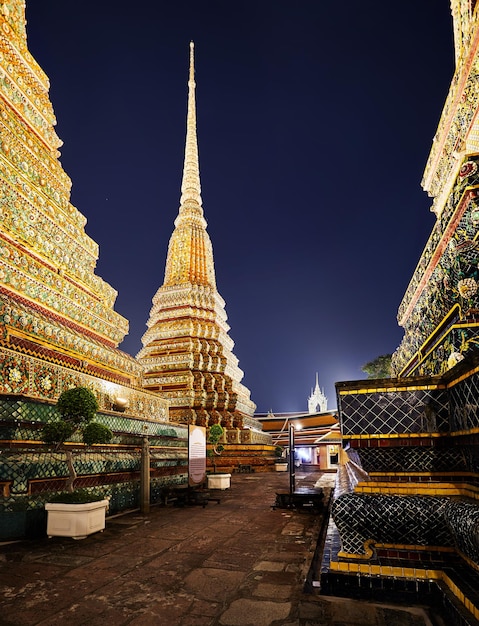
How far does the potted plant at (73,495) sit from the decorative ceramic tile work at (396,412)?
4.49 metres

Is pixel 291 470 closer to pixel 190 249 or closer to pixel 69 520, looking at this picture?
pixel 69 520

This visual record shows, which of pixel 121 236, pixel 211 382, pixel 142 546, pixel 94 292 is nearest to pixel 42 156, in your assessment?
pixel 94 292

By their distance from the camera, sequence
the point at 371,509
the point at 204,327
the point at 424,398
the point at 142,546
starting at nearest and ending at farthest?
1. the point at 371,509
2. the point at 424,398
3. the point at 142,546
4. the point at 204,327

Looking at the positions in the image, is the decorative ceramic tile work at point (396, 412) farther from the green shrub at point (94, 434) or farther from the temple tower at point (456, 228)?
the green shrub at point (94, 434)

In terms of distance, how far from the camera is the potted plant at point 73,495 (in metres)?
6.30

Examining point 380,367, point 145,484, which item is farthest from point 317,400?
point 145,484

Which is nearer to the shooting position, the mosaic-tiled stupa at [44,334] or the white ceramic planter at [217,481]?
the mosaic-tiled stupa at [44,334]

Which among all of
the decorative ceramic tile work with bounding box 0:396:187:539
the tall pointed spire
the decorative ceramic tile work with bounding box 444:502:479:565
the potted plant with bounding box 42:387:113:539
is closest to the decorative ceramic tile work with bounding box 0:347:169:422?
the decorative ceramic tile work with bounding box 0:396:187:539

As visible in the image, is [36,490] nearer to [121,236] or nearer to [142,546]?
[142,546]

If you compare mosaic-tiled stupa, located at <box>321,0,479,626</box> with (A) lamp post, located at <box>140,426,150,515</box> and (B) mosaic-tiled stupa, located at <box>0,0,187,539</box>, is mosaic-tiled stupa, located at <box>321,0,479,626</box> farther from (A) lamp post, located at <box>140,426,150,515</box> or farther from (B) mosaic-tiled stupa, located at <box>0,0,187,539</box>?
(A) lamp post, located at <box>140,426,150,515</box>

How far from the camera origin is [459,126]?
4.77m

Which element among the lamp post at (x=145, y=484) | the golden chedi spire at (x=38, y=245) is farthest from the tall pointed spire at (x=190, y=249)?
the lamp post at (x=145, y=484)

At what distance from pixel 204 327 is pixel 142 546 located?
18.4 meters

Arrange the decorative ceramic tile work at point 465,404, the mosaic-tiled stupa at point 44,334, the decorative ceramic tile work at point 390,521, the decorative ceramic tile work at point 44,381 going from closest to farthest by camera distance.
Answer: the decorative ceramic tile work at point 465,404
the decorative ceramic tile work at point 390,521
the mosaic-tiled stupa at point 44,334
the decorative ceramic tile work at point 44,381
